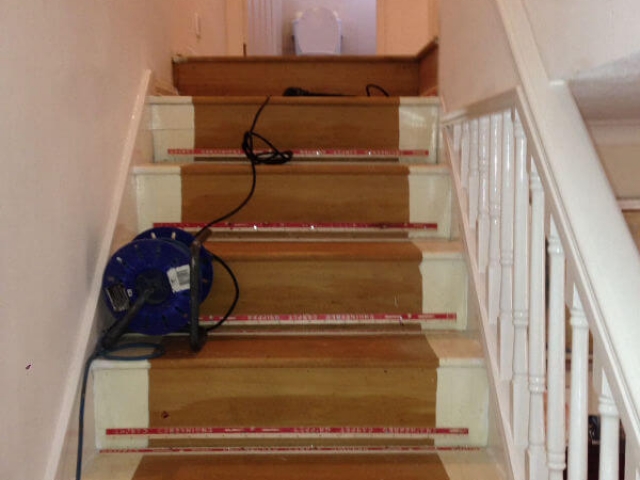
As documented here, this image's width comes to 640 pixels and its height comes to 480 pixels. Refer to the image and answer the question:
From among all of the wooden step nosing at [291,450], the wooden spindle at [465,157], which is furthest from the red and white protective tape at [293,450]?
the wooden spindle at [465,157]

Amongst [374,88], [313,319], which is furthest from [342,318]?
[374,88]

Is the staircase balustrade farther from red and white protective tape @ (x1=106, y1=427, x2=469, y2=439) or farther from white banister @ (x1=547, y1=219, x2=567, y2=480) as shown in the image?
red and white protective tape @ (x1=106, y1=427, x2=469, y2=439)

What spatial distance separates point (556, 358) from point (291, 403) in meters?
0.59

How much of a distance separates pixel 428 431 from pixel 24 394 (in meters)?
0.82

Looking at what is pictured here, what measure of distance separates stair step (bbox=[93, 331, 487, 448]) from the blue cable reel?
0.33 feet

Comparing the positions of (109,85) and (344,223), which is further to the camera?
(344,223)

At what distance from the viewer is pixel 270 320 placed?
1487mm

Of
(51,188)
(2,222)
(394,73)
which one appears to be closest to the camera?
(2,222)

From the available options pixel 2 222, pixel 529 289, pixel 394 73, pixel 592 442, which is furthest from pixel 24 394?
pixel 394 73

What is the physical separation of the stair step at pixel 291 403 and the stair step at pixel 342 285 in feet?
0.68

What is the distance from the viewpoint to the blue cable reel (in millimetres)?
1288

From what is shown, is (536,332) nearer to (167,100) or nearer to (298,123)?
(298,123)

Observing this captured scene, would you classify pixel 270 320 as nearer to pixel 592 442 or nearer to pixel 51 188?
pixel 51 188

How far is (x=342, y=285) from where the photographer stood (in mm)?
1492
